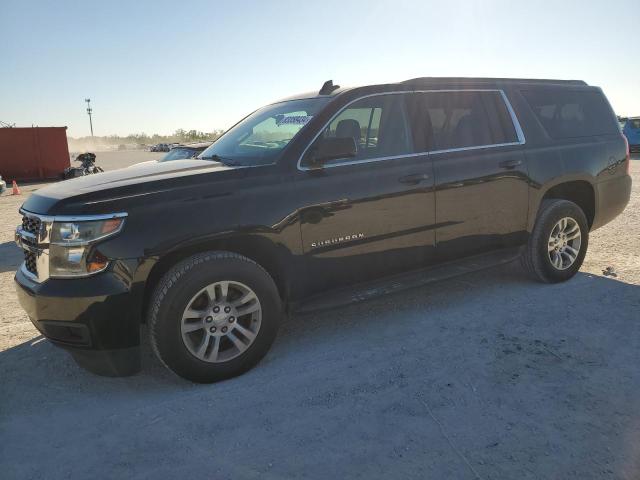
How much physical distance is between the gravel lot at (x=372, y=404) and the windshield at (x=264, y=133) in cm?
147

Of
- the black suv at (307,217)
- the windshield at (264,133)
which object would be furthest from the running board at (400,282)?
the windshield at (264,133)

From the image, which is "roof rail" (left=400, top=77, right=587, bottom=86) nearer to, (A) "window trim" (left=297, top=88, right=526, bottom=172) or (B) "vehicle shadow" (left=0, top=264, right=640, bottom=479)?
(A) "window trim" (left=297, top=88, right=526, bottom=172)

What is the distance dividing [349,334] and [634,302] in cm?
254

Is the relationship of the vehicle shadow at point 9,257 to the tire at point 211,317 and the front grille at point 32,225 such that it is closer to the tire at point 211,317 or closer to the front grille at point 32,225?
the front grille at point 32,225

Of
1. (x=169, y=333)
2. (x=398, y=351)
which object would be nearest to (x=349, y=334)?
(x=398, y=351)

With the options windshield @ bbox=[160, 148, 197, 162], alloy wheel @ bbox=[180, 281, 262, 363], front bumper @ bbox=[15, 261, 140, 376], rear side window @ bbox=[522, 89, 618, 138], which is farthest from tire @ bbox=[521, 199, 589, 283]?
windshield @ bbox=[160, 148, 197, 162]

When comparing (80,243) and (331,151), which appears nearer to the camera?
(80,243)

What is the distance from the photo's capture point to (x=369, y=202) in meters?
3.69

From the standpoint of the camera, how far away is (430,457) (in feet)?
7.97

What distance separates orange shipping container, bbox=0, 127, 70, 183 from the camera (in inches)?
819

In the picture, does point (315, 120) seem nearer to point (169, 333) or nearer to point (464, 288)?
point (169, 333)

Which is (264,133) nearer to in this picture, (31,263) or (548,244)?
(31,263)

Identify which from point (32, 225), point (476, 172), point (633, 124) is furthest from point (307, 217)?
point (633, 124)

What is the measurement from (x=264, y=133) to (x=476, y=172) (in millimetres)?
1822
